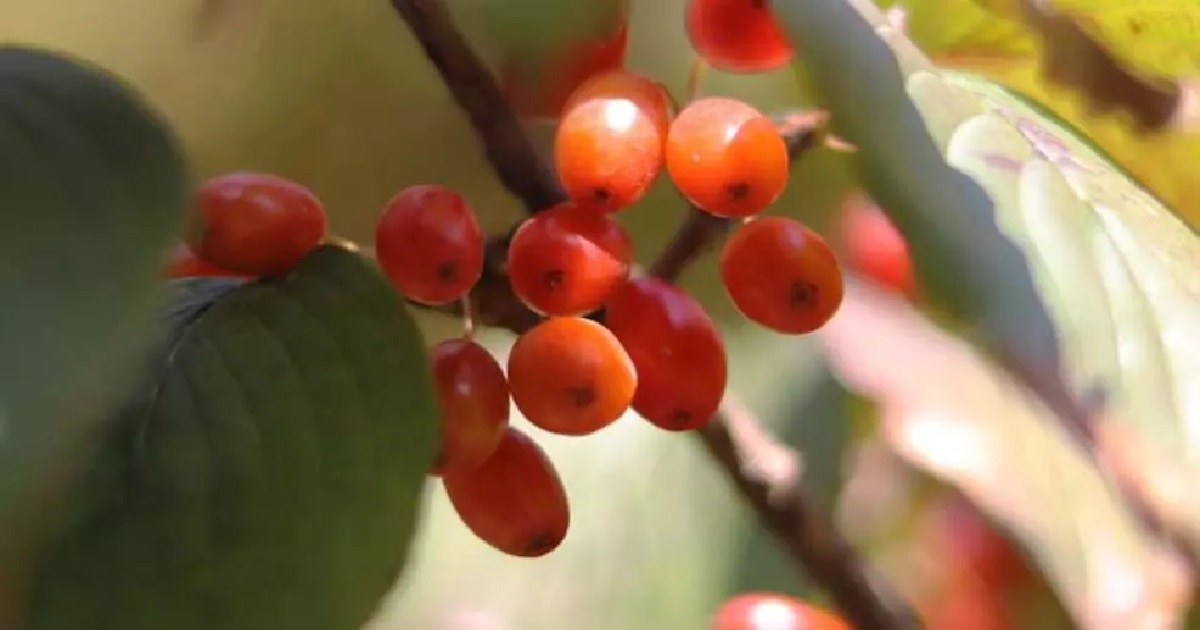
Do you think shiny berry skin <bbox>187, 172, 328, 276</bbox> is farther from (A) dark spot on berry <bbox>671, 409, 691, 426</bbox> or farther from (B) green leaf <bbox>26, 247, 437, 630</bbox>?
(A) dark spot on berry <bbox>671, 409, 691, 426</bbox>

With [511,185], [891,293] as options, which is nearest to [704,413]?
[511,185]

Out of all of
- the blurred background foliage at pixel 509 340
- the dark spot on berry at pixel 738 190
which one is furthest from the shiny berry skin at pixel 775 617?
the dark spot on berry at pixel 738 190

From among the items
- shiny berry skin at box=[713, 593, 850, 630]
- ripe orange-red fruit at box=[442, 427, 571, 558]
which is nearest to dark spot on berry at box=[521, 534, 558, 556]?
ripe orange-red fruit at box=[442, 427, 571, 558]

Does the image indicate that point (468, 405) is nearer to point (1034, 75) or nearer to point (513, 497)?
point (513, 497)

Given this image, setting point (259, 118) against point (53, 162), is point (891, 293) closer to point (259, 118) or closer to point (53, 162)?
point (259, 118)

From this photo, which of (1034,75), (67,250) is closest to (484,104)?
(67,250)

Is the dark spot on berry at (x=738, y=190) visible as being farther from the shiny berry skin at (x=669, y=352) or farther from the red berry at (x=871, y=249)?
the red berry at (x=871, y=249)
